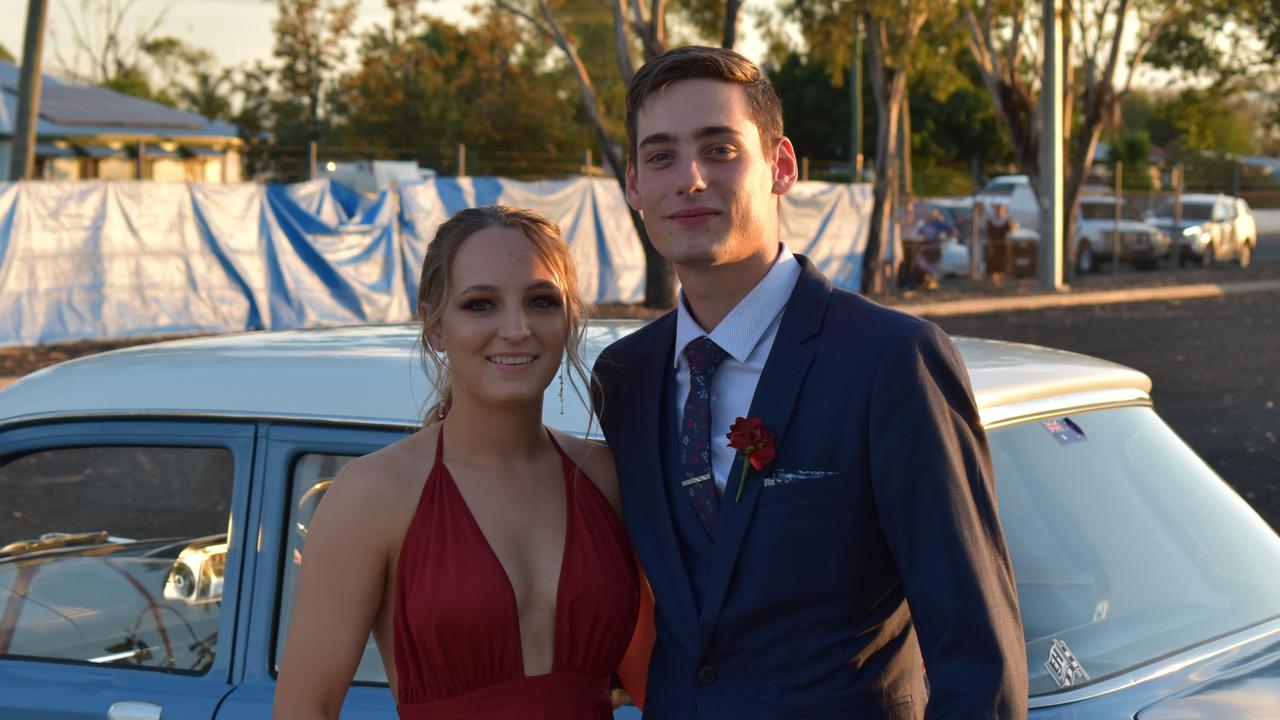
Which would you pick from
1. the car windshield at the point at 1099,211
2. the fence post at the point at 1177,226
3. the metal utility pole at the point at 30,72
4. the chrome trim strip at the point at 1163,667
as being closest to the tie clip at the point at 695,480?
the chrome trim strip at the point at 1163,667

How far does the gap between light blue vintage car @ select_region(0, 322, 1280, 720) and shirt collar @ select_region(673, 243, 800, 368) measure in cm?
52

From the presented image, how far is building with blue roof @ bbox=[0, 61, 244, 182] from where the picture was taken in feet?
109

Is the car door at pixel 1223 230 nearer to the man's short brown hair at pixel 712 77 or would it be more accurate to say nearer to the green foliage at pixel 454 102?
the green foliage at pixel 454 102

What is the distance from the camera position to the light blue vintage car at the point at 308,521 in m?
2.83

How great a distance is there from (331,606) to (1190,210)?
36482 millimetres

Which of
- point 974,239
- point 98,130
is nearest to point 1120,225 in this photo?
point 974,239

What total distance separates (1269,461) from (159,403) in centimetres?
862

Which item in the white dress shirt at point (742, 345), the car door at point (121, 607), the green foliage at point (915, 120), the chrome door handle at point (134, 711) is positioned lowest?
the chrome door handle at point (134, 711)

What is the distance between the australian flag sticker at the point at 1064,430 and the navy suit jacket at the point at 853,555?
0.98 metres

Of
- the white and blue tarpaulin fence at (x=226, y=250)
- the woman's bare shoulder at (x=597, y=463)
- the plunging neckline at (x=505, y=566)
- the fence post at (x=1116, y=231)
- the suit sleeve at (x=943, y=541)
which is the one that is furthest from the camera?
the fence post at (x=1116, y=231)

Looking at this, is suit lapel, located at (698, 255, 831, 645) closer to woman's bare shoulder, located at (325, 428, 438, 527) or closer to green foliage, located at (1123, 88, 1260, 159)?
→ woman's bare shoulder, located at (325, 428, 438, 527)

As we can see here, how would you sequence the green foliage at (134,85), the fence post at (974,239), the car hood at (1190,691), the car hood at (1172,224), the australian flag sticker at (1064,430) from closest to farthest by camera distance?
the car hood at (1190,691), the australian flag sticker at (1064,430), the fence post at (974,239), the car hood at (1172,224), the green foliage at (134,85)

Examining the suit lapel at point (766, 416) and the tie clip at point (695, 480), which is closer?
the suit lapel at point (766, 416)

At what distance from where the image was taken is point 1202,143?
41.4 meters
